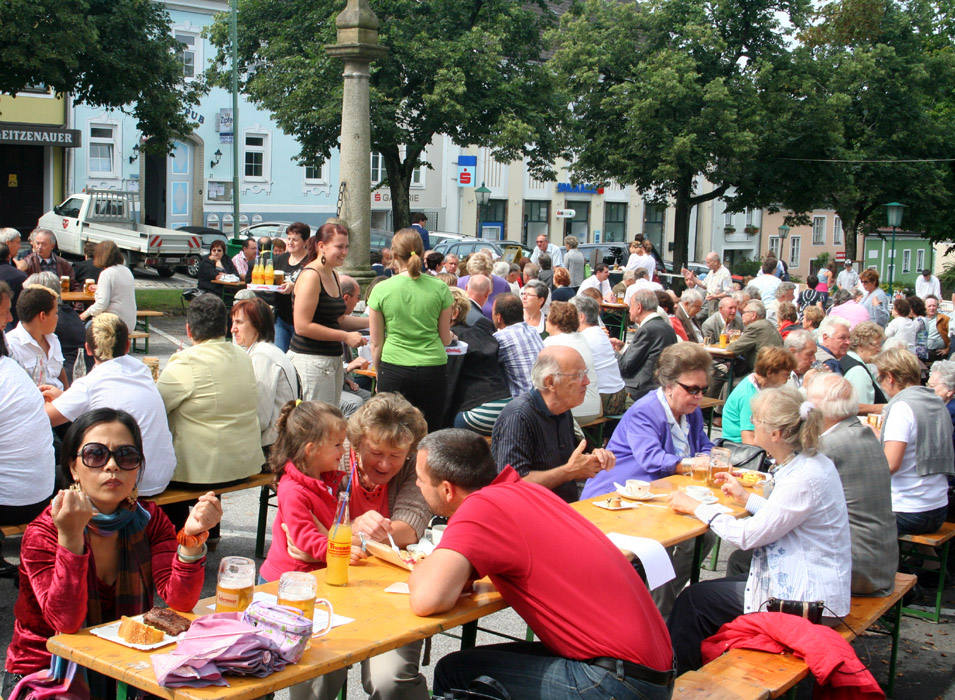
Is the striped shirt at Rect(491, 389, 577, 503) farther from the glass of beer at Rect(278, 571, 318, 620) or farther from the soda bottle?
the glass of beer at Rect(278, 571, 318, 620)

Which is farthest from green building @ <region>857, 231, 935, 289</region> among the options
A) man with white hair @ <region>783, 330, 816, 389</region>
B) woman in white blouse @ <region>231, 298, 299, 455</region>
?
woman in white blouse @ <region>231, 298, 299, 455</region>

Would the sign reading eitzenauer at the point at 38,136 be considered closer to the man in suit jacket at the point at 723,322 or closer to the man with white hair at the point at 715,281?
the man with white hair at the point at 715,281

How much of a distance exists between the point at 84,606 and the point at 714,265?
1487 centimetres

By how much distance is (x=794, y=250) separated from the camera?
54750 mm

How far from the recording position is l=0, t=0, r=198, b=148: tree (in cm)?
1700

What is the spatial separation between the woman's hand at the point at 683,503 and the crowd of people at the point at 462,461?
0.06ft

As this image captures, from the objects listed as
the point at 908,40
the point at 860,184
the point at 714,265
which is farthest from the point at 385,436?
A: the point at 908,40

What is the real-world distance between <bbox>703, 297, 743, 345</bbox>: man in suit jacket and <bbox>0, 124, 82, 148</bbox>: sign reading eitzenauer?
24493mm

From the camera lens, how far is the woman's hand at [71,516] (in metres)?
2.95

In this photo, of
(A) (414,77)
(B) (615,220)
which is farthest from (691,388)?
(B) (615,220)

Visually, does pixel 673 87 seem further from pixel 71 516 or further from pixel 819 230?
pixel 819 230

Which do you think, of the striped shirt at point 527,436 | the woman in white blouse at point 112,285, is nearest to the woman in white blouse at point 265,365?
the striped shirt at point 527,436

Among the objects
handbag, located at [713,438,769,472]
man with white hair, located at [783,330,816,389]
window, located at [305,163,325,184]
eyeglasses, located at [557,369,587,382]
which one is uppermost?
window, located at [305,163,325,184]

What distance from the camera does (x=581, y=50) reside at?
31578 millimetres
